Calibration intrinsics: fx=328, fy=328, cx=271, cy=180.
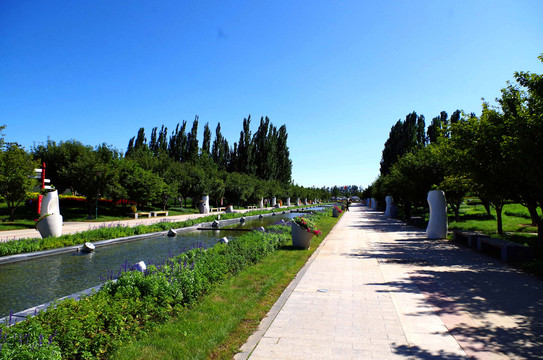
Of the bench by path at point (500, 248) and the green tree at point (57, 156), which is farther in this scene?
the green tree at point (57, 156)

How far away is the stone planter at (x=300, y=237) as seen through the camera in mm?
11328

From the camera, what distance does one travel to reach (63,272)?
28.2 feet

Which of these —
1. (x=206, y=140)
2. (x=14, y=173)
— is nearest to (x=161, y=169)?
(x=14, y=173)

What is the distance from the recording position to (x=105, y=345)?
11.4 ft

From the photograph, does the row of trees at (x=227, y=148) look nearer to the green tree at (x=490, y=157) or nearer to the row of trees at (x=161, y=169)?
the row of trees at (x=161, y=169)

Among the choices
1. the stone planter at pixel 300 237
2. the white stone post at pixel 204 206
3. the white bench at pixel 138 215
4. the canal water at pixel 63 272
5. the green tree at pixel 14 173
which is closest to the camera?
the canal water at pixel 63 272

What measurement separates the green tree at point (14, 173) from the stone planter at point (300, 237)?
53.5 ft

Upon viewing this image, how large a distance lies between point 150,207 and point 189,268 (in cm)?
3760

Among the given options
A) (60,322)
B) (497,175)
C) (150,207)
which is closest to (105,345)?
(60,322)

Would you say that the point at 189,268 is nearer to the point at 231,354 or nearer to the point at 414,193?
the point at 231,354

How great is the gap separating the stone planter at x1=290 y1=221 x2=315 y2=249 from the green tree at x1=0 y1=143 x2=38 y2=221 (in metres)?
16.3

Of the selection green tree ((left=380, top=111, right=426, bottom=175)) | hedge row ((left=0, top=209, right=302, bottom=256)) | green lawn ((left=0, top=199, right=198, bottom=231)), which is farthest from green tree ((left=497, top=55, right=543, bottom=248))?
green tree ((left=380, top=111, right=426, bottom=175))

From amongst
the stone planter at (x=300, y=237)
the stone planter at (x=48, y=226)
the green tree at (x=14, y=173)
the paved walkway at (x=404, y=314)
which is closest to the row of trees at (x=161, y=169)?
the green tree at (x=14, y=173)

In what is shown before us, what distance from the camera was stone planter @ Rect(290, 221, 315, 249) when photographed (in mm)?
11328
